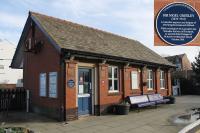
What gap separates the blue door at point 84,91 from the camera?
1457cm

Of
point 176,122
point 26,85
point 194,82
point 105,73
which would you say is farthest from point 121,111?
point 194,82

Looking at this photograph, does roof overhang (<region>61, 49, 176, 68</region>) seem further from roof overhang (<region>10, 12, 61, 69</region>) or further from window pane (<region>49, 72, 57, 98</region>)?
window pane (<region>49, 72, 57, 98</region>)

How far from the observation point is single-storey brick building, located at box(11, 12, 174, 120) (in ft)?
45.1

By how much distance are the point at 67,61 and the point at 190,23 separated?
6163mm

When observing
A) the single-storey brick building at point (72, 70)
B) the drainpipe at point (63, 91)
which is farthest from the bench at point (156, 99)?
the drainpipe at point (63, 91)

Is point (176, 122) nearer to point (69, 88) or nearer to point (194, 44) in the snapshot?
point (194, 44)

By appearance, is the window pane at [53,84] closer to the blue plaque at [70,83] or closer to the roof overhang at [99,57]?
the blue plaque at [70,83]

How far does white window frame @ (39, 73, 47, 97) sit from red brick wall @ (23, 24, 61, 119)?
8.7 inches

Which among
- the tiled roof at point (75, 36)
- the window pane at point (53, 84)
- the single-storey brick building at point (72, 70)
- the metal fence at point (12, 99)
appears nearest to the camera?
the single-storey brick building at point (72, 70)

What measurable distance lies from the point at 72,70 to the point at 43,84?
2.58m

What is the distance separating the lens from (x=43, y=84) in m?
15.6

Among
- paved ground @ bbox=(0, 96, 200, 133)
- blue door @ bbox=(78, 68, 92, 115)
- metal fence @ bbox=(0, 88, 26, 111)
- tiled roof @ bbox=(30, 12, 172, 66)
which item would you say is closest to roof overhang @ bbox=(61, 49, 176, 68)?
tiled roof @ bbox=(30, 12, 172, 66)

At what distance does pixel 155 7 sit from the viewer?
33.4 feet

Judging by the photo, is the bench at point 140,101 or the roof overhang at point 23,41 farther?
the bench at point 140,101
